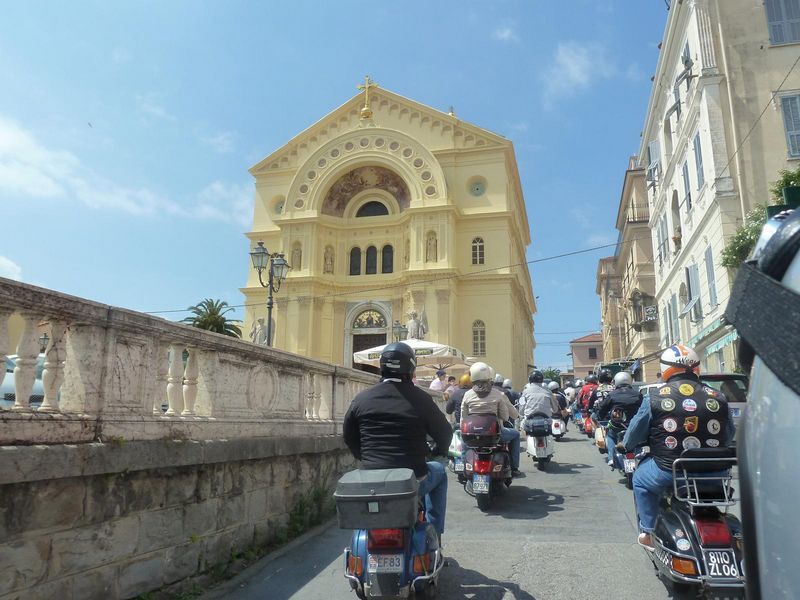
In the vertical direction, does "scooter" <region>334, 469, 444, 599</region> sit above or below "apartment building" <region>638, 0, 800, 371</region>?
below

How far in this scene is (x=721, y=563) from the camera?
12.1 ft

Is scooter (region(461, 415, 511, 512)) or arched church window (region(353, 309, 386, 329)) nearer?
scooter (region(461, 415, 511, 512))

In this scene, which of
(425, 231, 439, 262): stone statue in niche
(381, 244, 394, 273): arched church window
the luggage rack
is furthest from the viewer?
(381, 244, 394, 273): arched church window

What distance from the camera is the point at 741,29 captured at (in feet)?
61.4

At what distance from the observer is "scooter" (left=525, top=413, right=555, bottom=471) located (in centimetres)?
1055

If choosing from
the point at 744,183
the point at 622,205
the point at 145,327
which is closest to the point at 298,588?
the point at 145,327

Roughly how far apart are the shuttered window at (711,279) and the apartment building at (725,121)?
1.4 inches

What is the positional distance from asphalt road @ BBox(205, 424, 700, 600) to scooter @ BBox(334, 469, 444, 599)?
863 millimetres

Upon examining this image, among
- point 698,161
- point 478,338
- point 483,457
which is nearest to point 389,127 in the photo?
point 478,338

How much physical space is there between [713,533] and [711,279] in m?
17.4

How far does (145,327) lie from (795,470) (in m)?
4.32

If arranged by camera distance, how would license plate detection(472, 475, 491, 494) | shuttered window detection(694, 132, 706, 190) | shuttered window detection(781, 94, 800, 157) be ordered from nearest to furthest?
license plate detection(472, 475, 491, 494), shuttered window detection(781, 94, 800, 157), shuttered window detection(694, 132, 706, 190)

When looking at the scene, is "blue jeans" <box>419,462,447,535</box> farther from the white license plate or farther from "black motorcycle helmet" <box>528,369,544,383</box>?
"black motorcycle helmet" <box>528,369,544,383</box>

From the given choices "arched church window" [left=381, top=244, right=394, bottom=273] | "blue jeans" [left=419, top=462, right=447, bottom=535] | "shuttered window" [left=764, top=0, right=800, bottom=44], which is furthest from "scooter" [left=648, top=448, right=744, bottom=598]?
"arched church window" [left=381, top=244, right=394, bottom=273]
